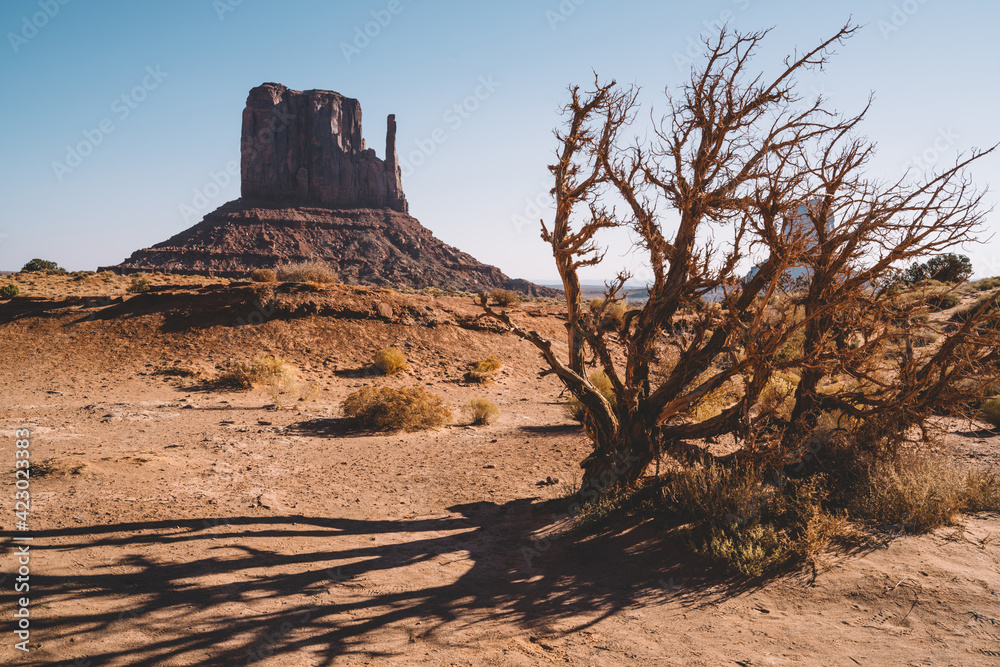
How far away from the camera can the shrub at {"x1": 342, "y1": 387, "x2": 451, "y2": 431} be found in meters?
11.6

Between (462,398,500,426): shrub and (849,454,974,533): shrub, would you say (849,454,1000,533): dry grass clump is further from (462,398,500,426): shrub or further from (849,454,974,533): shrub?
(462,398,500,426): shrub

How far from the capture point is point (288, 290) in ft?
69.9

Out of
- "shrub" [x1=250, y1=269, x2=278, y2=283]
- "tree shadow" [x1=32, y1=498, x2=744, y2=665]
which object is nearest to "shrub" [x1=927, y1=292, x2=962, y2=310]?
"tree shadow" [x1=32, y1=498, x2=744, y2=665]

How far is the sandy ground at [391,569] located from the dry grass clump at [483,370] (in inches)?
265

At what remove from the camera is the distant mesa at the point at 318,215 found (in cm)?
6856

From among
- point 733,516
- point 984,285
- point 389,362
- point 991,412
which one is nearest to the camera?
point 733,516

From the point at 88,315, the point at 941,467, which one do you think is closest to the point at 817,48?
the point at 941,467

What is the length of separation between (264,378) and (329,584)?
35.9ft

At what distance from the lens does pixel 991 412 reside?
9.84 m

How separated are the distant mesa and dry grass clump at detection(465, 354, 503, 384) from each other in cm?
4871

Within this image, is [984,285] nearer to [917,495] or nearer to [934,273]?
[934,273]

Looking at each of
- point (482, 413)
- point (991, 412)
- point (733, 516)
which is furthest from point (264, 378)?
point (991, 412)

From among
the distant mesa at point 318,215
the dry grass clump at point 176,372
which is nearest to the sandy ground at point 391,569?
the dry grass clump at point 176,372

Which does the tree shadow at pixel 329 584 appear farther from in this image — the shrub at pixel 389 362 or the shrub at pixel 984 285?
the shrub at pixel 984 285
